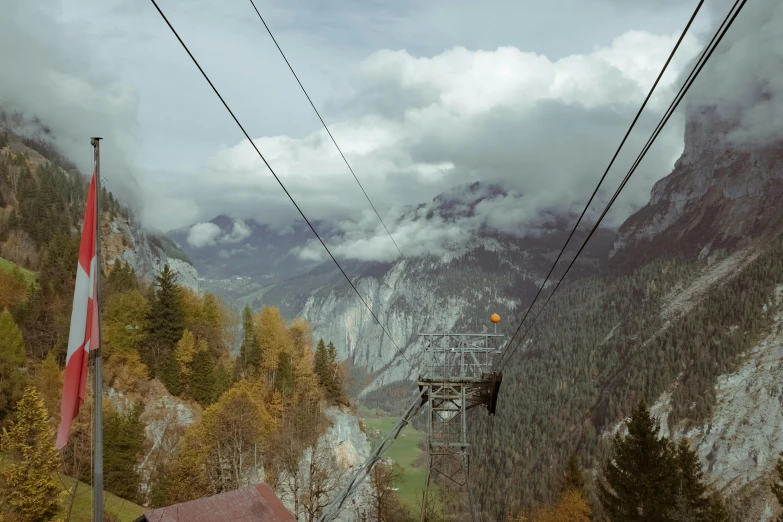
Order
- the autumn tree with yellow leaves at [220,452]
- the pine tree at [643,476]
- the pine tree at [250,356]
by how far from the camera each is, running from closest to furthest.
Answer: the pine tree at [643,476] → the autumn tree with yellow leaves at [220,452] → the pine tree at [250,356]

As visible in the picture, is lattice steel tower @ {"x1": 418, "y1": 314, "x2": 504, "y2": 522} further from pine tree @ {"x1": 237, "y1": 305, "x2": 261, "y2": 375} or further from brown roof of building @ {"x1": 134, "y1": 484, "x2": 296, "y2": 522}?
pine tree @ {"x1": 237, "y1": 305, "x2": 261, "y2": 375}

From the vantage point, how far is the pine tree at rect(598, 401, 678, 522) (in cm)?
4247

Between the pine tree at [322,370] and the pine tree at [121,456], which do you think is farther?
the pine tree at [322,370]

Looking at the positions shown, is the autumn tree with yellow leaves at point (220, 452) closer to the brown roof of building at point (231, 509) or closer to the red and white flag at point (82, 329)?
Result: the brown roof of building at point (231, 509)

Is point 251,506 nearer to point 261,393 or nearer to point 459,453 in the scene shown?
point 459,453

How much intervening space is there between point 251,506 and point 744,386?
576ft

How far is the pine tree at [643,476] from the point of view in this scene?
42469mm

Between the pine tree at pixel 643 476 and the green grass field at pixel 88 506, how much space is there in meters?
36.4

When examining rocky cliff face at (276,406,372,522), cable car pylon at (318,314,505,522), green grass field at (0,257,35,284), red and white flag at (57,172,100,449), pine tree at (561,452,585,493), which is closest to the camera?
red and white flag at (57,172,100,449)

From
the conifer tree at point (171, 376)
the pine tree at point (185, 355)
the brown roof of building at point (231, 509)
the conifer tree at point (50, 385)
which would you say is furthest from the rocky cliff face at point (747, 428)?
the conifer tree at point (50, 385)

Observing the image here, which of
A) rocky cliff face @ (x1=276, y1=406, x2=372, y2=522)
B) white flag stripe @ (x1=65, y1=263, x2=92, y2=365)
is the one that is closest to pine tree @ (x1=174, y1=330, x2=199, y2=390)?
rocky cliff face @ (x1=276, y1=406, x2=372, y2=522)

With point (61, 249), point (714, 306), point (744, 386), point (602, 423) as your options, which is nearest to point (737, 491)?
point (744, 386)

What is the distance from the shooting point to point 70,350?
896 cm

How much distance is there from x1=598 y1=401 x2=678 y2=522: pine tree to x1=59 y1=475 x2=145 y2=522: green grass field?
120 ft
